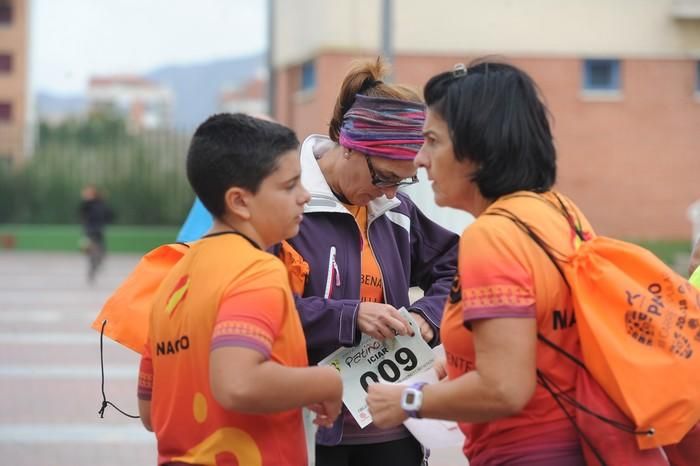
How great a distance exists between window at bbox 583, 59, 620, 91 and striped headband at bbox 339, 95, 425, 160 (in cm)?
2360

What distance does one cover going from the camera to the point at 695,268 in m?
3.98

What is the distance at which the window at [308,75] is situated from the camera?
87.4 ft

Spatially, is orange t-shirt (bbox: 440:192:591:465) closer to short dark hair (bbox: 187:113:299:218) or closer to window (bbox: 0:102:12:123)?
short dark hair (bbox: 187:113:299:218)

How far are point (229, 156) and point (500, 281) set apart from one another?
0.71 metres

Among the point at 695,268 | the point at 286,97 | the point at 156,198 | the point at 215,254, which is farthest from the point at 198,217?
the point at 156,198

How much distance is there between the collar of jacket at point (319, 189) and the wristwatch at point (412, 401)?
87 centimetres

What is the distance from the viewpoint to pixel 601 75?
26.5 meters

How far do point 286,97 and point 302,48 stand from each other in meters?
2.31

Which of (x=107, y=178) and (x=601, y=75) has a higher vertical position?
(x=601, y=75)

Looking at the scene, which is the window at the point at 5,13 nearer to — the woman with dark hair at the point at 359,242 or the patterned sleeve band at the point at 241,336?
the woman with dark hair at the point at 359,242

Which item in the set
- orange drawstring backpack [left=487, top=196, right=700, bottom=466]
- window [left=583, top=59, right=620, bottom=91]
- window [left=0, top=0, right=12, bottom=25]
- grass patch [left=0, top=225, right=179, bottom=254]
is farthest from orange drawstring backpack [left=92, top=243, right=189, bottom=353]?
window [left=0, top=0, right=12, bottom=25]

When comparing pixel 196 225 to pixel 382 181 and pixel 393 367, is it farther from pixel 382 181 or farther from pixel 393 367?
pixel 393 367

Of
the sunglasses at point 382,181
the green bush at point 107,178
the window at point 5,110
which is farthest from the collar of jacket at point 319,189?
the window at point 5,110

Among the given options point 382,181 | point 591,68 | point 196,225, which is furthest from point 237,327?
point 591,68
